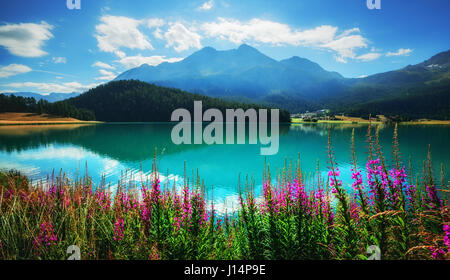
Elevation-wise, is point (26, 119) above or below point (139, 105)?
below

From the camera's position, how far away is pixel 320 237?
367 centimetres

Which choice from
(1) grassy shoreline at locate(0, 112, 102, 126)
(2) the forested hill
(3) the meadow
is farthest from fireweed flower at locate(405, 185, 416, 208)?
(2) the forested hill

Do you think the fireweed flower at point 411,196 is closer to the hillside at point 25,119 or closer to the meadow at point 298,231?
the meadow at point 298,231

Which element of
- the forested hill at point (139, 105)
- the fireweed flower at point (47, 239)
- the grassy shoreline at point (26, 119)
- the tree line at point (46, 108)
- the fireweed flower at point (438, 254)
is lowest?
the fireweed flower at point (47, 239)

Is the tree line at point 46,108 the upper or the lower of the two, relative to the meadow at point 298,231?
A: upper

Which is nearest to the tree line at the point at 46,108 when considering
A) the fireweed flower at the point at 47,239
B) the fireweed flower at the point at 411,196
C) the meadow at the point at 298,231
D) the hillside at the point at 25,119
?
the hillside at the point at 25,119

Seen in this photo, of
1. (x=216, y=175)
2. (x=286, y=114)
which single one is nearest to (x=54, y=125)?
(x=216, y=175)

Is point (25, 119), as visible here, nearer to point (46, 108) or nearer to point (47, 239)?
point (46, 108)

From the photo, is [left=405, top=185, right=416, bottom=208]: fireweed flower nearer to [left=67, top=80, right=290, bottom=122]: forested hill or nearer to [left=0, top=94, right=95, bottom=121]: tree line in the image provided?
[left=0, top=94, right=95, bottom=121]: tree line

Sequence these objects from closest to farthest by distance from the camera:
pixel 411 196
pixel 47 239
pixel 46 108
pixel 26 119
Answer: pixel 47 239, pixel 411 196, pixel 26 119, pixel 46 108

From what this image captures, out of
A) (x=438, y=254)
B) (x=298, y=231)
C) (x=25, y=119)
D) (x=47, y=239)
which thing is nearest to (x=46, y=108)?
(x=25, y=119)
